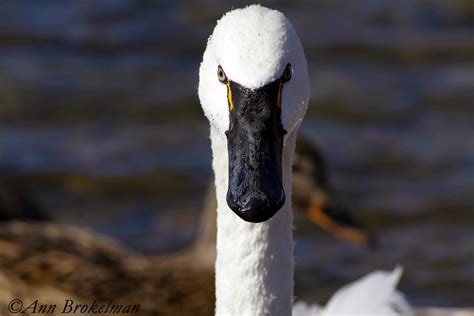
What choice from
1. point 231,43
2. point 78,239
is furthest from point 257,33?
point 78,239

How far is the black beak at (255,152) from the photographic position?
3.53 m

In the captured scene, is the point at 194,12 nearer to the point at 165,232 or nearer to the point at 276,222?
the point at 165,232

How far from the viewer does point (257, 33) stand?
3.58m

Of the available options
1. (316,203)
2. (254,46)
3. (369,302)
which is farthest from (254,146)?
(316,203)

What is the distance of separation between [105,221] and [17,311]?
101 inches

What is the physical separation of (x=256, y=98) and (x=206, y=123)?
5601 millimetres

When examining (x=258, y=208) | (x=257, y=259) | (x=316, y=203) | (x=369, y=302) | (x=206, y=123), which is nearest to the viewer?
(x=258, y=208)

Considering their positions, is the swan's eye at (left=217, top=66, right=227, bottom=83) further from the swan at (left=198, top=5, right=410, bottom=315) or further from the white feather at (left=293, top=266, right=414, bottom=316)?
the white feather at (left=293, top=266, right=414, bottom=316)

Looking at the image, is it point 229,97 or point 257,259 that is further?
point 257,259

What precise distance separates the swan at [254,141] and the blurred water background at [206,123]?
342 cm

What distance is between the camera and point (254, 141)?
3.59 metres

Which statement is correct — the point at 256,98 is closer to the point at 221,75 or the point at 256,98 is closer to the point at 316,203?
the point at 221,75

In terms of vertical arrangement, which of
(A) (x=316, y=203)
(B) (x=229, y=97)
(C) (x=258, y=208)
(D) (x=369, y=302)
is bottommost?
(A) (x=316, y=203)

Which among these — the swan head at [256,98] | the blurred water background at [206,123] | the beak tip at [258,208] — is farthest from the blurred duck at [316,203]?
the beak tip at [258,208]
